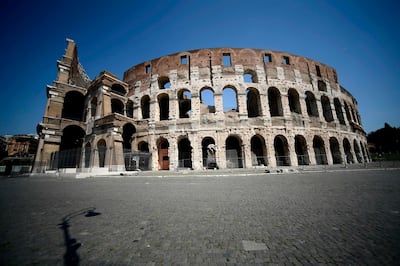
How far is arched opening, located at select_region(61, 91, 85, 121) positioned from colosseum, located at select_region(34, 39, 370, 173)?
0.52 ft

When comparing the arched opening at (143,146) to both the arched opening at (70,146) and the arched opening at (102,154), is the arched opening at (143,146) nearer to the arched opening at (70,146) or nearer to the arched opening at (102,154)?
the arched opening at (102,154)

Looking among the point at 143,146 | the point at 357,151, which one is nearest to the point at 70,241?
the point at 143,146

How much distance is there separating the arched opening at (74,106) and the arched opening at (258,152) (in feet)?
73.2

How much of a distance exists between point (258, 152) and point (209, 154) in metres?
5.28

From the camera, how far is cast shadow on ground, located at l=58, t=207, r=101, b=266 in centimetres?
127

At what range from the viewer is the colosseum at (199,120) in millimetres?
15098

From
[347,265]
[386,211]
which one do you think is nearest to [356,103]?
[386,211]

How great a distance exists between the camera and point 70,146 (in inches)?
774

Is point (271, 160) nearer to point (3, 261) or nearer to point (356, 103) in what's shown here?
point (3, 261)

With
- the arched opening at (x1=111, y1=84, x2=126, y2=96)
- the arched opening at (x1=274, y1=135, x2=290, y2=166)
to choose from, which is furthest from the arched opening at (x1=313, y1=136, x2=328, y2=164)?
the arched opening at (x1=111, y1=84, x2=126, y2=96)

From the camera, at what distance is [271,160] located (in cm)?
1520

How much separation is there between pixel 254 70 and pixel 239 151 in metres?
9.24

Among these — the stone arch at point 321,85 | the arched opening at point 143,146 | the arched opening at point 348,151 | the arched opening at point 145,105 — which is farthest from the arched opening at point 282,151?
the arched opening at point 145,105

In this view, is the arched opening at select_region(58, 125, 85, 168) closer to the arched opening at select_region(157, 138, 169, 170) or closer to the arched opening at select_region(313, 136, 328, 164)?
the arched opening at select_region(157, 138, 169, 170)
